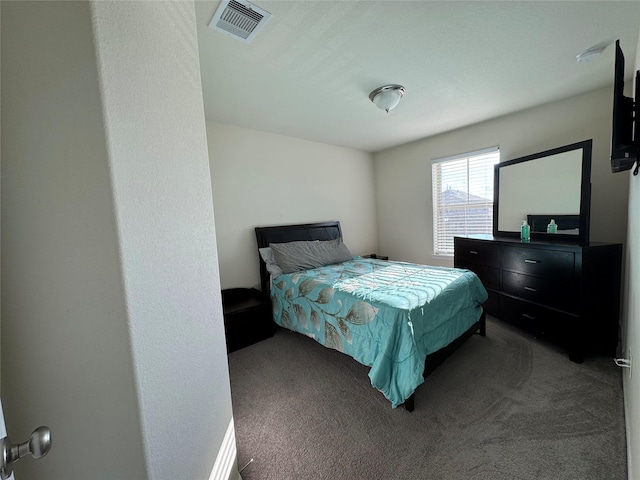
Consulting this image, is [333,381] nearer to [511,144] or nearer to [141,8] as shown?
[141,8]

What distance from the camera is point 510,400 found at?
170 centimetres

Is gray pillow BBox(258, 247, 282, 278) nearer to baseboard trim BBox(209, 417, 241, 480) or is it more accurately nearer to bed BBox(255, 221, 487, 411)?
bed BBox(255, 221, 487, 411)

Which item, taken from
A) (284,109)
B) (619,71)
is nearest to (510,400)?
(619,71)

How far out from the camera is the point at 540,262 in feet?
7.66

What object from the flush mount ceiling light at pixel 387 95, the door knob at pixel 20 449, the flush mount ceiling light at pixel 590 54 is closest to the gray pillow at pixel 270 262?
the flush mount ceiling light at pixel 387 95

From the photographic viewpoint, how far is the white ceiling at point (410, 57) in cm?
144

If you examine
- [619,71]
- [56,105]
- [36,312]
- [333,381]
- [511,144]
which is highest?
[511,144]

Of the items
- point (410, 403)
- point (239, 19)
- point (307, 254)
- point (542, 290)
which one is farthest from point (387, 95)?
point (410, 403)

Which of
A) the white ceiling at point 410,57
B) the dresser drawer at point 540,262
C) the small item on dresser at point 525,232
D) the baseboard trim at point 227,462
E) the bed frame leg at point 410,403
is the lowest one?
the bed frame leg at point 410,403

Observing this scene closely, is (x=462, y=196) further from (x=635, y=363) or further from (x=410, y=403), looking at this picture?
(x=410, y=403)

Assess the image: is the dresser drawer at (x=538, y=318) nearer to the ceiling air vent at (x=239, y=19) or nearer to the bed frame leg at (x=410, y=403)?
the bed frame leg at (x=410, y=403)

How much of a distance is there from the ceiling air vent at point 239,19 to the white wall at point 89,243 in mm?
658

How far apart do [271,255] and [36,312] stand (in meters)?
2.48

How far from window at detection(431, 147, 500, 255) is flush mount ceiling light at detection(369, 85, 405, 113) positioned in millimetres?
1768
